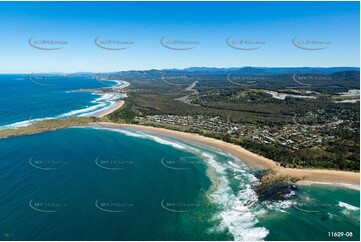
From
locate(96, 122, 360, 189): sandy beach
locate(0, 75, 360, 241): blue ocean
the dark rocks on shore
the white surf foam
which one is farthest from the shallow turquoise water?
locate(96, 122, 360, 189): sandy beach

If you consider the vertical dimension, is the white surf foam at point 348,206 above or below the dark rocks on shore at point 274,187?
below

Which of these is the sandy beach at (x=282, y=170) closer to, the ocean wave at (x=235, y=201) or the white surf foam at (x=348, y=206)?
the ocean wave at (x=235, y=201)

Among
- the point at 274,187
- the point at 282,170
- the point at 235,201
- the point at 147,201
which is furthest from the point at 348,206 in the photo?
the point at 147,201

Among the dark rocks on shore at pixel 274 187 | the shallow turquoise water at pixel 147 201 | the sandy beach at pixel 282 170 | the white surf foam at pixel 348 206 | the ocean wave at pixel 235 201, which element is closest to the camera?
the shallow turquoise water at pixel 147 201

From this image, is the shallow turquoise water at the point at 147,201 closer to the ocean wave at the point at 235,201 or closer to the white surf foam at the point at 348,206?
the ocean wave at the point at 235,201

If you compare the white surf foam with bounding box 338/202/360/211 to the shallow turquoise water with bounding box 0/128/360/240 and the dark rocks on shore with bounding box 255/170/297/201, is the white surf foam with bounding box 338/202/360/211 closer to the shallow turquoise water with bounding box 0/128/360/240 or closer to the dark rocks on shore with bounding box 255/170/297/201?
the shallow turquoise water with bounding box 0/128/360/240

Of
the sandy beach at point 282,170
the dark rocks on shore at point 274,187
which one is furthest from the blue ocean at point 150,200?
the sandy beach at point 282,170

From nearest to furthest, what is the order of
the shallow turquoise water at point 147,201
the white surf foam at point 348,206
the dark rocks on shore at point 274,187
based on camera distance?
the shallow turquoise water at point 147,201, the white surf foam at point 348,206, the dark rocks on shore at point 274,187

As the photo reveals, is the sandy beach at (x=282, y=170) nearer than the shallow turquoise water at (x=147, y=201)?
No
